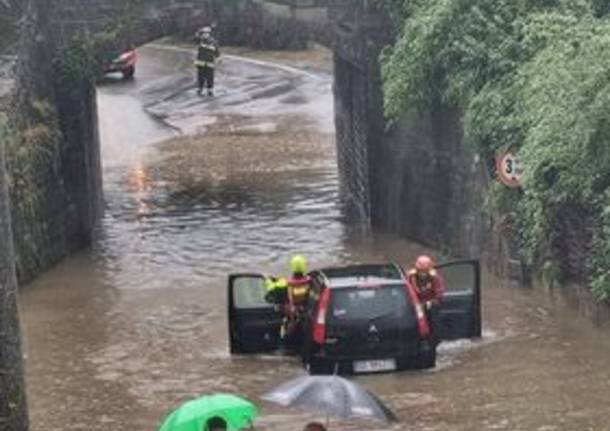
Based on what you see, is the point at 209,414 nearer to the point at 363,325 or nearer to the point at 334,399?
the point at 334,399

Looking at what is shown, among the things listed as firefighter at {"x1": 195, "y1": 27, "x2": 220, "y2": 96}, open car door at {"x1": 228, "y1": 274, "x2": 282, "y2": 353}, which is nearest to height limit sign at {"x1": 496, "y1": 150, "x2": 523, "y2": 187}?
open car door at {"x1": 228, "y1": 274, "x2": 282, "y2": 353}

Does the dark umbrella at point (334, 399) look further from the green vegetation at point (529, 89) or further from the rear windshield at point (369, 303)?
the green vegetation at point (529, 89)

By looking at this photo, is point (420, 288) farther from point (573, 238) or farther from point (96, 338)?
point (96, 338)

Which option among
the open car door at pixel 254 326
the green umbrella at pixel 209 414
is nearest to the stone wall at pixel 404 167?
the open car door at pixel 254 326

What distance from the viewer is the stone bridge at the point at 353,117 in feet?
84.4

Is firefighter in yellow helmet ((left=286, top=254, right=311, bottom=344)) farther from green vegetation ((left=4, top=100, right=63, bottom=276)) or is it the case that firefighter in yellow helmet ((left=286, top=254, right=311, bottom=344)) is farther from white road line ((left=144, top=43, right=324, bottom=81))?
white road line ((left=144, top=43, right=324, bottom=81))

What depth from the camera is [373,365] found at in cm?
1683

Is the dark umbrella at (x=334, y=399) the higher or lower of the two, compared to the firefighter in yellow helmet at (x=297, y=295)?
higher

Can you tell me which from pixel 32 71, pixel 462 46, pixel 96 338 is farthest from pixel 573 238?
pixel 32 71

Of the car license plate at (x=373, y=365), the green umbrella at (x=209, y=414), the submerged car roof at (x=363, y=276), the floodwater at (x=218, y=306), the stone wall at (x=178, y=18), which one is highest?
the stone wall at (x=178, y=18)

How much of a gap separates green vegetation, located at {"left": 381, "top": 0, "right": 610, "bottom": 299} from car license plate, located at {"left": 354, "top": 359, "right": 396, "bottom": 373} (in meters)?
2.88

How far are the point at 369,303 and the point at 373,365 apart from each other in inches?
29.4

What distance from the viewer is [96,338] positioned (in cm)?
2014

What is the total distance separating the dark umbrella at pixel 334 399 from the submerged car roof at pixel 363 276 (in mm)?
4429
